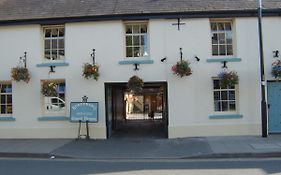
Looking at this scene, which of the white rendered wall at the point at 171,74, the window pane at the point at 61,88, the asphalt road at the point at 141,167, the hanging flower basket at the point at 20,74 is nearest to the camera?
the asphalt road at the point at 141,167

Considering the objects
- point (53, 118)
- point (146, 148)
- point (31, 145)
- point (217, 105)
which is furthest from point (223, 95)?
point (31, 145)

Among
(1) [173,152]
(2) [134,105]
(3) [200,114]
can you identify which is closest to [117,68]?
(3) [200,114]

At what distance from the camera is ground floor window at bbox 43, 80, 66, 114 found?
1664 cm

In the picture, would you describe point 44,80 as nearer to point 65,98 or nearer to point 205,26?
point 65,98

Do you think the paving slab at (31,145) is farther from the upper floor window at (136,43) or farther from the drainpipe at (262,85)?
the drainpipe at (262,85)

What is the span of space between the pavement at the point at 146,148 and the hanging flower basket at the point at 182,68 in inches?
104

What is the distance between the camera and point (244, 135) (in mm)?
15617

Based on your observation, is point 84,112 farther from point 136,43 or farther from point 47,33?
point 47,33

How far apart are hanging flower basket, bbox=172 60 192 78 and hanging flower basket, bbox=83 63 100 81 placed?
324cm

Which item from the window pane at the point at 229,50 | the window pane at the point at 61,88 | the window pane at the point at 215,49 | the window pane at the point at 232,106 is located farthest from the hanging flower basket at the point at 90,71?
the window pane at the point at 232,106

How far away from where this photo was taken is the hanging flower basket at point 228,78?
15148mm

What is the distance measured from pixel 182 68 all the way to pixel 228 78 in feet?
6.14

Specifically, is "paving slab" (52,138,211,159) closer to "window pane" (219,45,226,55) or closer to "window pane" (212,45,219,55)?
"window pane" (212,45,219,55)

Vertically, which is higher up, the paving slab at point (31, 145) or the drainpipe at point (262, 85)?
the drainpipe at point (262, 85)
